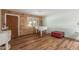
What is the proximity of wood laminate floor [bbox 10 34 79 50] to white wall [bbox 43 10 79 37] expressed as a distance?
0.17 metres

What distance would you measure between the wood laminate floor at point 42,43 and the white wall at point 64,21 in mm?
169

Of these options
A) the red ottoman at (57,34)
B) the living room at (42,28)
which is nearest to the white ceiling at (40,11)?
the living room at (42,28)

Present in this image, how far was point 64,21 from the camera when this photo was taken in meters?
2.02

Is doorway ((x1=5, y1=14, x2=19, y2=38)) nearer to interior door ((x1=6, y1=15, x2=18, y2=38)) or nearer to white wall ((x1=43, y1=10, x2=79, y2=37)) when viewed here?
interior door ((x1=6, y1=15, x2=18, y2=38))

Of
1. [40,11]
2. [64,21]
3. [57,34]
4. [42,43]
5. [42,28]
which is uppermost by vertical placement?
[40,11]

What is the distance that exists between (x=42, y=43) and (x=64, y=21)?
59cm

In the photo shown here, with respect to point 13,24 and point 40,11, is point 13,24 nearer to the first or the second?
point 13,24

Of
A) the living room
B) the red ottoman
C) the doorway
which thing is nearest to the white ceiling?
the living room

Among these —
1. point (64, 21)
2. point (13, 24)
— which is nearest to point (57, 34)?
point (64, 21)

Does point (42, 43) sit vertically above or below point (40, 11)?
below

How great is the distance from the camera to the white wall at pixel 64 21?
1.95 metres

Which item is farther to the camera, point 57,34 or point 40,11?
point 57,34
